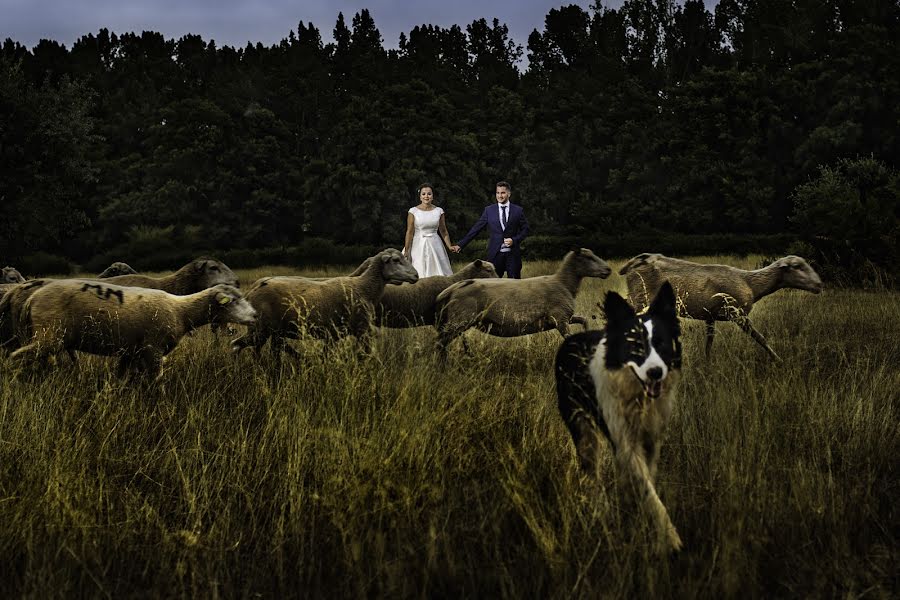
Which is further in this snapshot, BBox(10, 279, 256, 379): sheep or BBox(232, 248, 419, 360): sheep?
BBox(232, 248, 419, 360): sheep

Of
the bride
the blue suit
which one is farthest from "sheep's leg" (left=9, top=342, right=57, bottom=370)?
the blue suit

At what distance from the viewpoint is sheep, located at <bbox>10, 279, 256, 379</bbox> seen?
20.7 ft

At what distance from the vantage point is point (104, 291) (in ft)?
21.9

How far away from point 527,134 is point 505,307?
139 ft

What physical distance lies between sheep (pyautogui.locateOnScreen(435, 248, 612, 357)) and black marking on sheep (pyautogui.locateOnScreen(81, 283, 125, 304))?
3.35 metres

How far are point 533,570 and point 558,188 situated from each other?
46965mm

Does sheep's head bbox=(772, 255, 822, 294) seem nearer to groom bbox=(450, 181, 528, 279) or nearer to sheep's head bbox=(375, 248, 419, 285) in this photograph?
groom bbox=(450, 181, 528, 279)

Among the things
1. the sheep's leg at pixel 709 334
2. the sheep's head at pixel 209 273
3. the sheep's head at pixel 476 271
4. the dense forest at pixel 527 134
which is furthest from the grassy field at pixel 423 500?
the dense forest at pixel 527 134

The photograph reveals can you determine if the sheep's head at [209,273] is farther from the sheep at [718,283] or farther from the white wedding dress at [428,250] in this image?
the sheep at [718,283]

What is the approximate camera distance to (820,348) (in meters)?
8.30

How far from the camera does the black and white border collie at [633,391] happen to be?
319cm

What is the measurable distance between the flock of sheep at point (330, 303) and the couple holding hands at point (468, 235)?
1.49 m

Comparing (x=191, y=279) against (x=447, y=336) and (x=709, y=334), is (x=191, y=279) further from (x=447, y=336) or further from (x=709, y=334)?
(x=709, y=334)

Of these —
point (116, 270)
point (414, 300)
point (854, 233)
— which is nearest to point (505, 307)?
point (414, 300)
